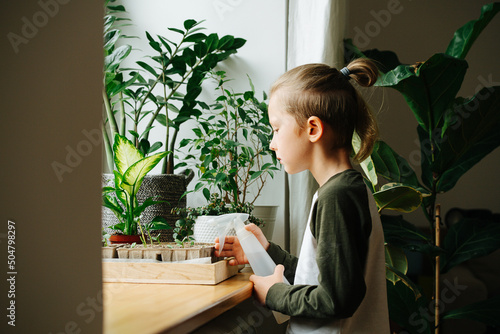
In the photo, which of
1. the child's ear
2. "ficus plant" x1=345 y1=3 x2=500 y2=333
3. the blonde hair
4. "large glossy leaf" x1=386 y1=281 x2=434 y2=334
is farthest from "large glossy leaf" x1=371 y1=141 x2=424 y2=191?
the child's ear

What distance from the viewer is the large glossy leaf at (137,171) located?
108 centimetres

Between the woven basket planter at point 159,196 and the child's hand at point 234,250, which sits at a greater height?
the woven basket planter at point 159,196

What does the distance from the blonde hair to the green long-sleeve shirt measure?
0.41 feet

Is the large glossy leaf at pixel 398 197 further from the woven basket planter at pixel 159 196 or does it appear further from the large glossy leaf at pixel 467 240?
the woven basket planter at pixel 159 196

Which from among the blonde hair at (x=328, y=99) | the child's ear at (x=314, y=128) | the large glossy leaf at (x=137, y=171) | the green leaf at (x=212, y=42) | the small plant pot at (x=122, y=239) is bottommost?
the small plant pot at (x=122, y=239)

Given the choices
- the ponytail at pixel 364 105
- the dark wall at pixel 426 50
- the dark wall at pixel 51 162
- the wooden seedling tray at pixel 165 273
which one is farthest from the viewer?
the dark wall at pixel 426 50

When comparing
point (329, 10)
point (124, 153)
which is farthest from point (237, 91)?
point (124, 153)

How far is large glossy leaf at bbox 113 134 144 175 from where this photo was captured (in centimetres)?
110

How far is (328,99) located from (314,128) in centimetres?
7

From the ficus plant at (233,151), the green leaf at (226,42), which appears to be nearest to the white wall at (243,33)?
the ficus plant at (233,151)

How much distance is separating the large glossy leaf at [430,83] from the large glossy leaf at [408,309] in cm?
51

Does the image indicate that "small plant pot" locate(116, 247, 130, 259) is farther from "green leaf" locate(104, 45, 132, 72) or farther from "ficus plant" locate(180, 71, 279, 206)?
"green leaf" locate(104, 45, 132, 72)

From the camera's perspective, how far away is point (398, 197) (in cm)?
124

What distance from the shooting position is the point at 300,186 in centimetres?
143
